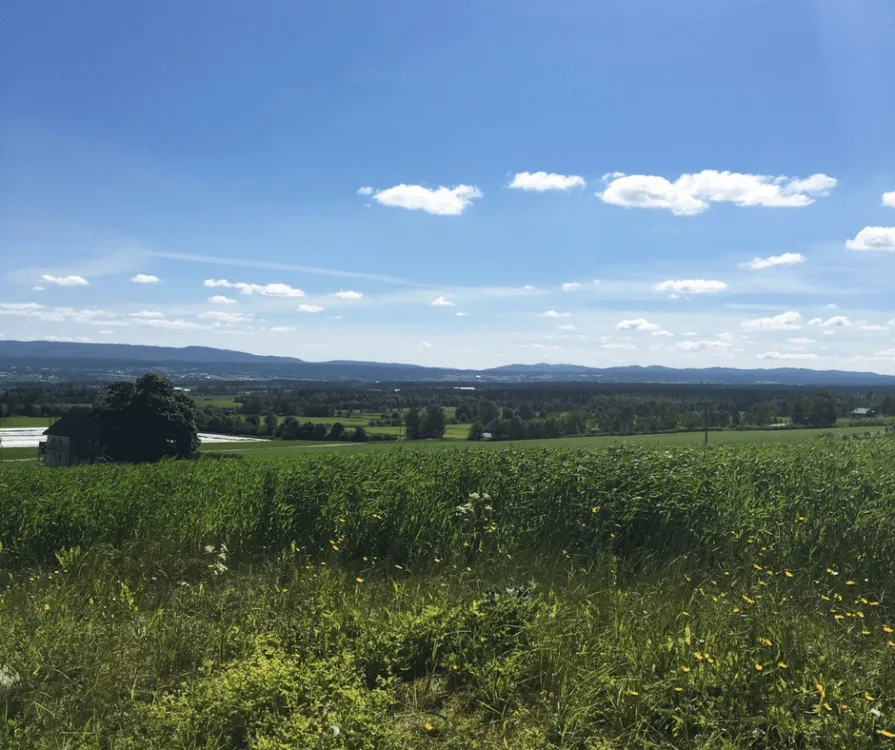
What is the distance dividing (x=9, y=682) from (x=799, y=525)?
7.34m

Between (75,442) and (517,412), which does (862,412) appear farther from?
(75,442)

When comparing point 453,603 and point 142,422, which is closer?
point 453,603

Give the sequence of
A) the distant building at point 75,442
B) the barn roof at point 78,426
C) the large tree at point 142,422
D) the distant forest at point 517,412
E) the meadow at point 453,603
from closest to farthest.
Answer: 1. the meadow at point 453,603
2. the large tree at point 142,422
3. the distant forest at point 517,412
4. the distant building at point 75,442
5. the barn roof at point 78,426

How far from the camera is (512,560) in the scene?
6.94 metres

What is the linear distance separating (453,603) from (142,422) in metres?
37.1

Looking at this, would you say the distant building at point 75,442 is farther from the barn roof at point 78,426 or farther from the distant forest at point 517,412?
the distant forest at point 517,412

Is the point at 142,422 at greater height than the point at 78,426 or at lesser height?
greater

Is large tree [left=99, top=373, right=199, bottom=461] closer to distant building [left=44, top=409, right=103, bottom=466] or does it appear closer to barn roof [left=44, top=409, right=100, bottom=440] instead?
distant building [left=44, top=409, right=103, bottom=466]

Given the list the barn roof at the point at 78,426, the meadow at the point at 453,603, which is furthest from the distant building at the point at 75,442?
the meadow at the point at 453,603

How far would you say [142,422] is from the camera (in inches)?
1513

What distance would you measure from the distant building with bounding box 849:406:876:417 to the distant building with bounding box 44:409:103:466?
139 ft

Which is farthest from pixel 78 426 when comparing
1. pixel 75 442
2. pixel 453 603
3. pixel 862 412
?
pixel 862 412

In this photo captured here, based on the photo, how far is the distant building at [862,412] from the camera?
1329 inches

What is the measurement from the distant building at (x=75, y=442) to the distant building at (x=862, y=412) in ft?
139
